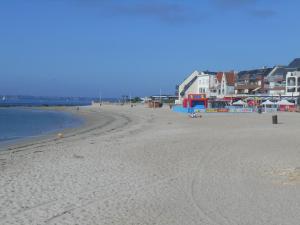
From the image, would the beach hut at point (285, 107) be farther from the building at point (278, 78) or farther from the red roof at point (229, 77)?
the red roof at point (229, 77)

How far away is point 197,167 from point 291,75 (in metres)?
73.0

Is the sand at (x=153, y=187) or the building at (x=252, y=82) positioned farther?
the building at (x=252, y=82)

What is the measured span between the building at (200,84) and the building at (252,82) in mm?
5783

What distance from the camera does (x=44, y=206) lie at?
26.3ft

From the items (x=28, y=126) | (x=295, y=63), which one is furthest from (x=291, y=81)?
(x=28, y=126)

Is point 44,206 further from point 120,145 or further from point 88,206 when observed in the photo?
point 120,145

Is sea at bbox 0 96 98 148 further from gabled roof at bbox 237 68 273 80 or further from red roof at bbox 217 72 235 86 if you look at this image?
gabled roof at bbox 237 68 273 80

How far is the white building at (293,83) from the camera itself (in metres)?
79.0

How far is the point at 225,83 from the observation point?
94.2 m

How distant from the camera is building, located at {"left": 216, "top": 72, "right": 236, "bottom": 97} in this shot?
94.3 metres

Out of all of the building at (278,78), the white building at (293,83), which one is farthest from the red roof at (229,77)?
the white building at (293,83)

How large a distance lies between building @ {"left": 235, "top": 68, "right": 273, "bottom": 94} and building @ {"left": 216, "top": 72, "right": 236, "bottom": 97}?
1.23 meters

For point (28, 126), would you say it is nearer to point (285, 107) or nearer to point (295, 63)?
point (285, 107)

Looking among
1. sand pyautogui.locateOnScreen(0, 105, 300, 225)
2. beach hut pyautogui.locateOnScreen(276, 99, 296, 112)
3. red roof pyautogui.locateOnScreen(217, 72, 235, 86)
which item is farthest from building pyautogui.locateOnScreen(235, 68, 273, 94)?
sand pyautogui.locateOnScreen(0, 105, 300, 225)
